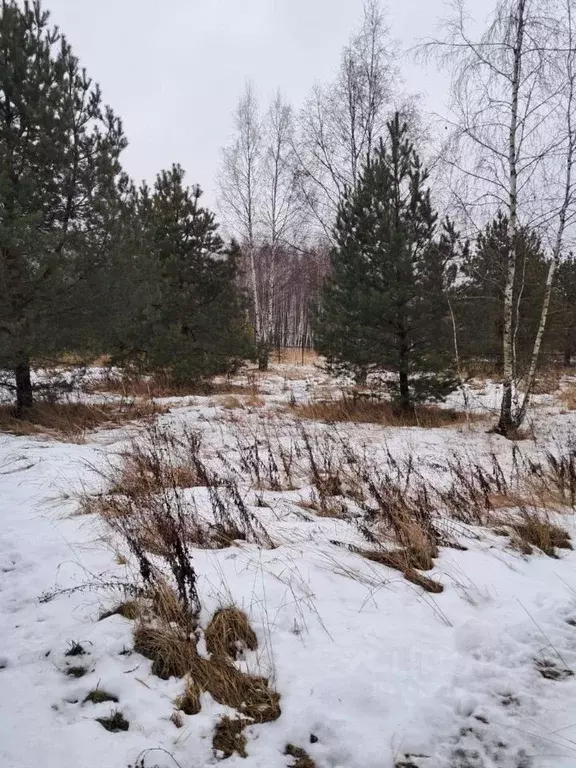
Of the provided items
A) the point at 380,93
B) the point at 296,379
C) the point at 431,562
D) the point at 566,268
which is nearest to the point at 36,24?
the point at 431,562

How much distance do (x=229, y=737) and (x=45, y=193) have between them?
7398 mm

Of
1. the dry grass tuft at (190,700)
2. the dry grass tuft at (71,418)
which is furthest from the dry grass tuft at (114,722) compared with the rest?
the dry grass tuft at (71,418)

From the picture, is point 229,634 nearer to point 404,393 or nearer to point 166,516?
point 166,516

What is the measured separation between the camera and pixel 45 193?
6.46 meters

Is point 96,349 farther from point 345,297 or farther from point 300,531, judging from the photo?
point 300,531

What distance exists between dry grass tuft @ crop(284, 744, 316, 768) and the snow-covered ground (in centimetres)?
2

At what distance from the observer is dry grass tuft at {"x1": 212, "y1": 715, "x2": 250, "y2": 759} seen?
4.79ft

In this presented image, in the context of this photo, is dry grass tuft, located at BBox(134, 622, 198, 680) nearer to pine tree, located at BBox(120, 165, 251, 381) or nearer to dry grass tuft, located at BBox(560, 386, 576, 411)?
pine tree, located at BBox(120, 165, 251, 381)

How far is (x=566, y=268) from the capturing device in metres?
17.0

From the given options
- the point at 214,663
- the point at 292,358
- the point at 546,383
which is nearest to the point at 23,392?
the point at 214,663

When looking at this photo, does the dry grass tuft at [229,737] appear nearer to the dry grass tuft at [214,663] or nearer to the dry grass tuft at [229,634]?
the dry grass tuft at [214,663]

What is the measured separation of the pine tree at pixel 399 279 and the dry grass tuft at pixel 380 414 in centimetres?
35

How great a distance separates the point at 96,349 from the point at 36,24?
498cm

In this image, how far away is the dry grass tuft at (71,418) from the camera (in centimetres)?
638
